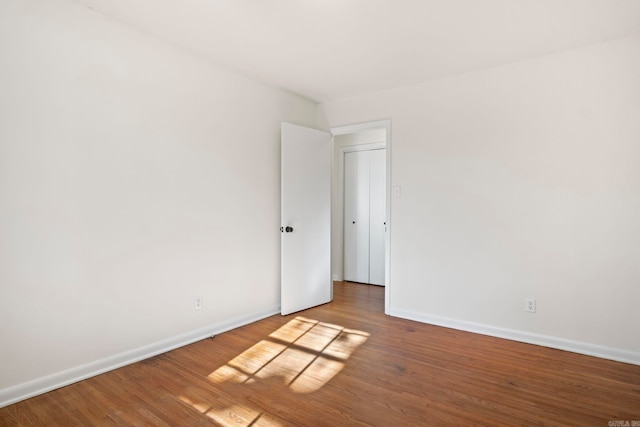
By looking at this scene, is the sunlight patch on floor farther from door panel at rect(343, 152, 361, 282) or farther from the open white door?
door panel at rect(343, 152, 361, 282)

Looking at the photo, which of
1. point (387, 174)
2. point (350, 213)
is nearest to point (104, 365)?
point (387, 174)

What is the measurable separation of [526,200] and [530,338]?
1217 mm

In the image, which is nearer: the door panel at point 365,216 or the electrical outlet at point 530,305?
the electrical outlet at point 530,305

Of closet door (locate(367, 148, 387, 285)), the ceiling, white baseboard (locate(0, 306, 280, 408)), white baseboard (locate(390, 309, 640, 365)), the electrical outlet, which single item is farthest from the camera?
closet door (locate(367, 148, 387, 285))

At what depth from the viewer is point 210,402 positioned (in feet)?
6.86

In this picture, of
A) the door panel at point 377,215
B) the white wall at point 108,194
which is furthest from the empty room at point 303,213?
the door panel at point 377,215

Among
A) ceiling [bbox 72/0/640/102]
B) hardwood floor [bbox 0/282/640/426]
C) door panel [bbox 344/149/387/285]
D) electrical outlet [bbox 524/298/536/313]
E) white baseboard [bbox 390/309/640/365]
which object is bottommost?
hardwood floor [bbox 0/282/640/426]

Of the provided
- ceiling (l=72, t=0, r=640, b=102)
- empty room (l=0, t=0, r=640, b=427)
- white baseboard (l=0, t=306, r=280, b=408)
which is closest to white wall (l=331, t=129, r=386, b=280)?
empty room (l=0, t=0, r=640, b=427)

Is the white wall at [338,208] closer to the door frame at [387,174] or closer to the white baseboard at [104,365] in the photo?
the door frame at [387,174]

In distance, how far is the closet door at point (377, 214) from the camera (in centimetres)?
509

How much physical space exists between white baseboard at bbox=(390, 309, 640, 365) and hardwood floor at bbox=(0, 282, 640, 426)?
0.29 ft

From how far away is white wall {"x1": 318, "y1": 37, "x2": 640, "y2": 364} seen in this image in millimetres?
2678

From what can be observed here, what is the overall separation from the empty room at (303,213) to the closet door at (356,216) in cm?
130

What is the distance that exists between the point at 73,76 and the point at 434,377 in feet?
10.5
